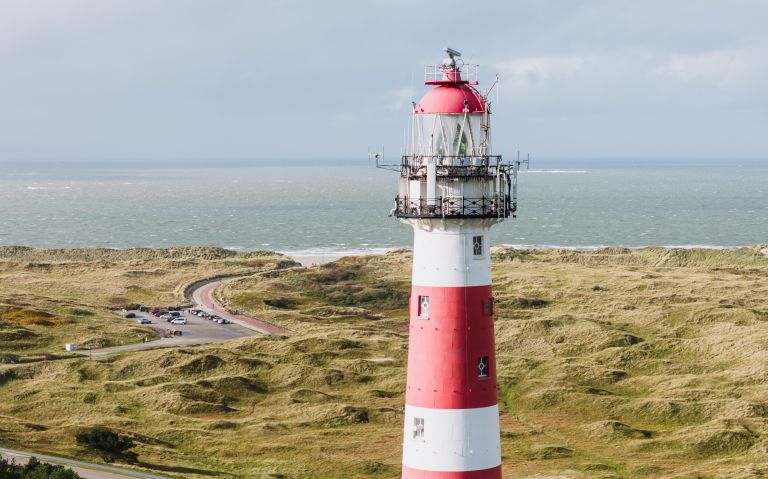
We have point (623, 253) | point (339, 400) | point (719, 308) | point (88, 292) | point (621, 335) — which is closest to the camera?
point (339, 400)

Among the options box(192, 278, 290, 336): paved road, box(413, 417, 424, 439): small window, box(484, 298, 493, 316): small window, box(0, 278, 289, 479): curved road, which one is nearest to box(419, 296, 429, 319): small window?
box(484, 298, 493, 316): small window

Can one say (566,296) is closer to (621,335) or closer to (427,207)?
(621,335)

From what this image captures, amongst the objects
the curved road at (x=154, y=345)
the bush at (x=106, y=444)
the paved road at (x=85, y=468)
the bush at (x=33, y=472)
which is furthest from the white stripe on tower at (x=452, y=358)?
the bush at (x=106, y=444)

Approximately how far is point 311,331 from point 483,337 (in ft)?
276

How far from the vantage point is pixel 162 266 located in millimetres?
165500

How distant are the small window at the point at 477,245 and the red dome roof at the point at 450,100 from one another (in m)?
2.63

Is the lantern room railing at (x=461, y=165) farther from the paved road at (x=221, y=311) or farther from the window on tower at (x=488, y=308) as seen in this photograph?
the paved road at (x=221, y=311)

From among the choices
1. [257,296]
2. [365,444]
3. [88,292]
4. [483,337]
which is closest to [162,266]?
[88,292]

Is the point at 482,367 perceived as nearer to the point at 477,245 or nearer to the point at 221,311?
the point at 477,245

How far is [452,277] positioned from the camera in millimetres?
26016

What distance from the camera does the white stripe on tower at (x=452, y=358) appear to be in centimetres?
2603

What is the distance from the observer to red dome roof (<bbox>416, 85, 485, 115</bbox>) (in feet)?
84.2

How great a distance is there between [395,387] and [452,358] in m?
62.3

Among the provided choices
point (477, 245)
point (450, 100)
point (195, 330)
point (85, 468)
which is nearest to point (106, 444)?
point (85, 468)
